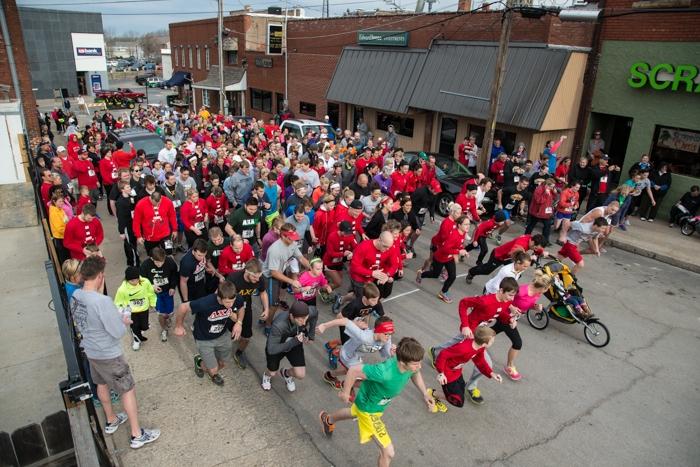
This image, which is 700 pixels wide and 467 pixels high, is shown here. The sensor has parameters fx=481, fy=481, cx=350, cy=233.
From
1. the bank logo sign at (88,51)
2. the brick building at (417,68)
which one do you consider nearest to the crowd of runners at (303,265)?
the brick building at (417,68)

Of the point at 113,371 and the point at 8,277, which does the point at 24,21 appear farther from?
the point at 113,371

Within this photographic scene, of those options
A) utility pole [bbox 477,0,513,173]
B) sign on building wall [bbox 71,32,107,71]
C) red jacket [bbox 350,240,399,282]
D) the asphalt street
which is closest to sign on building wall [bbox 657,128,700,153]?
utility pole [bbox 477,0,513,173]

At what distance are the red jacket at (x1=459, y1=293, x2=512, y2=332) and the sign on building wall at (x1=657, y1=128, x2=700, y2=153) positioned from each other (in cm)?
1202

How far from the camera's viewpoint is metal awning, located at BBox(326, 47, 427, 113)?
2034 cm

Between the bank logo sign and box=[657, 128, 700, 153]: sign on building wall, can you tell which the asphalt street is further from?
the bank logo sign

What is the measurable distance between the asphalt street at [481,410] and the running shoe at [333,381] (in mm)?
164

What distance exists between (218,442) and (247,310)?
69.3 inches

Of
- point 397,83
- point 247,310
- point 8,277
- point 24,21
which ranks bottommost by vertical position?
point 8,277

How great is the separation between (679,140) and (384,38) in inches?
500

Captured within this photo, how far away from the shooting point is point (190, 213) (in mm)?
8883

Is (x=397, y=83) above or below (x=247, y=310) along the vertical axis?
above

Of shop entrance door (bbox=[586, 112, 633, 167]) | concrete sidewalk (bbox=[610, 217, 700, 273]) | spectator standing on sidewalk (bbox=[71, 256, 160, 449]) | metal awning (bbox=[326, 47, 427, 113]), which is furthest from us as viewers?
metal awning (bbox=[326, 47, 427, 113])

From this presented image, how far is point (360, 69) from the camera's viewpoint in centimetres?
2314

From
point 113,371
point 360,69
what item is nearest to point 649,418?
point 113,371
